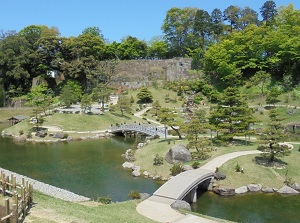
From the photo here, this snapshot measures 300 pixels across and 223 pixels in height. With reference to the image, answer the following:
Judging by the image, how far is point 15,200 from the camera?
42.5 feet

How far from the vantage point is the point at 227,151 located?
90.8ft

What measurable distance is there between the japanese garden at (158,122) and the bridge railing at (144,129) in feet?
0.51

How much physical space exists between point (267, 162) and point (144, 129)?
1622 centimetres

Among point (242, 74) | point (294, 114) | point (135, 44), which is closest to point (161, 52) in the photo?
point (135, 44)

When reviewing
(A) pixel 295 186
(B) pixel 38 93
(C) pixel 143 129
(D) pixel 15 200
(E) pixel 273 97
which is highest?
(B) pixel 38 93

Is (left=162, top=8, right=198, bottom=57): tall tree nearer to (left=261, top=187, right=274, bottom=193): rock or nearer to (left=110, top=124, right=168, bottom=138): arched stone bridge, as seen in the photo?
(left=110, top=124, right=168, bottom=138): arched stone bridge

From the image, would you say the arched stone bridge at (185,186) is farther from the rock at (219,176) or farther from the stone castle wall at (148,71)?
the stone castle wall at (148,71)

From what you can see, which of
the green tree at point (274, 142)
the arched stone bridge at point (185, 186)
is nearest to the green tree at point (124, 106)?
the green tree at point (274, 142)

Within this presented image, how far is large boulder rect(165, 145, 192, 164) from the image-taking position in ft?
86.6

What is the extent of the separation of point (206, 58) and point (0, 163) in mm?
39839

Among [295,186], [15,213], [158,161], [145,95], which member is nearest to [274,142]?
[295,186]

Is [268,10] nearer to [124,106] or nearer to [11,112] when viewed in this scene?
[124,106]

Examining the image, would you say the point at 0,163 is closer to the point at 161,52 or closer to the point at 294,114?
the point at 294,114

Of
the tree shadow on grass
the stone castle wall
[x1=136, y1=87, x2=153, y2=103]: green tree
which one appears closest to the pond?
the tree shadow on grass
